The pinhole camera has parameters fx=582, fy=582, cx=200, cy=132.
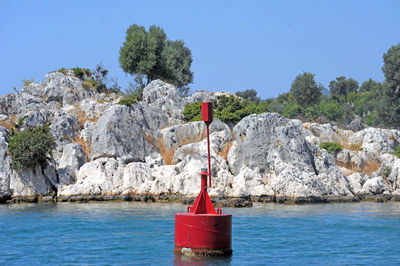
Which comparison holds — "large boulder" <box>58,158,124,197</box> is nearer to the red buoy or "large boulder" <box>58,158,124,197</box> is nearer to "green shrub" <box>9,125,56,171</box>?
"green shrub" <box>9,125,56,171</box>

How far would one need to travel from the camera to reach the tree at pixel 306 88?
8350 centimetres

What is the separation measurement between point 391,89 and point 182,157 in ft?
112

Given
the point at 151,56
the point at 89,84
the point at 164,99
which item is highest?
the point at 151,56

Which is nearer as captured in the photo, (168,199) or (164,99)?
(168,199)

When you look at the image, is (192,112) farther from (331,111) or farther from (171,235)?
(331,111)

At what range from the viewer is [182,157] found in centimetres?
5488

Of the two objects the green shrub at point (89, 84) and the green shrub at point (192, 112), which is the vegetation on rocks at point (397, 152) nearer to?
the green shrub at point (192, 112)

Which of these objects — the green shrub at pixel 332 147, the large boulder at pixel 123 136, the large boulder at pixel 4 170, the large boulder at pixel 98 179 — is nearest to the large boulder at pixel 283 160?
the green shrub at pixel 332 147

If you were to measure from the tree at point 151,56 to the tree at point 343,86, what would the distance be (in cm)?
7906

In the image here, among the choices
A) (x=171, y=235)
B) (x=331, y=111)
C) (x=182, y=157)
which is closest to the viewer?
(x=171, y=235)

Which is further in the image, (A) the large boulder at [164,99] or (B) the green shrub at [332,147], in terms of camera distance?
(A) the large boulder at [164,99]

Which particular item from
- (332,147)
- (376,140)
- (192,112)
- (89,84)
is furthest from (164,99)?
(376,140)

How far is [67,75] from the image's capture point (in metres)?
69.2

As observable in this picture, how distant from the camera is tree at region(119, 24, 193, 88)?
233 ft
